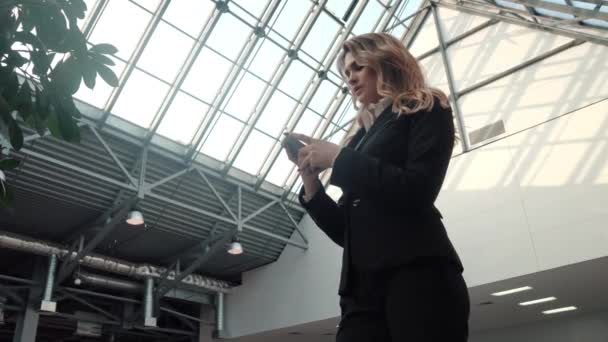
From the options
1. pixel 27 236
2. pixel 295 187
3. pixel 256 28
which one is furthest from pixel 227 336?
pixel 256 28

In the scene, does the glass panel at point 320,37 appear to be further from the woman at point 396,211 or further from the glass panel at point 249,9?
the woman at point 396,211

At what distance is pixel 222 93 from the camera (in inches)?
508

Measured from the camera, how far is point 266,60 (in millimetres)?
13242

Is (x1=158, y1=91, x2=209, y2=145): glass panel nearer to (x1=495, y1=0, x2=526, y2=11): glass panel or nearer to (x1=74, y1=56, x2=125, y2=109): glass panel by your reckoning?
(x1=74, y1=56, x2=125, y2=109): glass panel

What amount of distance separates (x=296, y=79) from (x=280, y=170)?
8.87 ft

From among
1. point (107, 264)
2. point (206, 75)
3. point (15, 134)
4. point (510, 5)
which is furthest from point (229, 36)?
point (15, 134)

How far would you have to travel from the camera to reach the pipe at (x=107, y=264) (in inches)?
494

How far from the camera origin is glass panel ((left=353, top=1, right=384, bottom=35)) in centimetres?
1438

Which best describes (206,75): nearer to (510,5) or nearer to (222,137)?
(222,137)

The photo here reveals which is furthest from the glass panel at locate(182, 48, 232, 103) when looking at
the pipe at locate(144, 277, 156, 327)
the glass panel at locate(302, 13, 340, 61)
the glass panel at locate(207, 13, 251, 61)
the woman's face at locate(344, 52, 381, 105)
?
the woman's face at locate(344, 52, 381, 105)

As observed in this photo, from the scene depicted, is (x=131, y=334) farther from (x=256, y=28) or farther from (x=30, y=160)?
(x=256, y=28)

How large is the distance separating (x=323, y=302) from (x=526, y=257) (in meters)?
5.55

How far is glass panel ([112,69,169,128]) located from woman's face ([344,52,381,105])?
35.5 feet

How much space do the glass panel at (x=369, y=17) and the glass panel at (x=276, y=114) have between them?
106 inches
